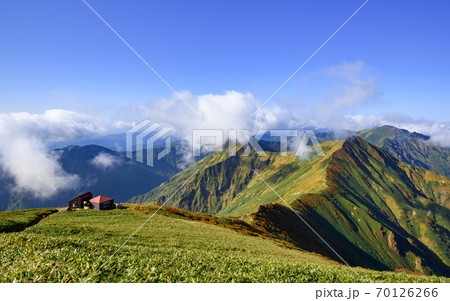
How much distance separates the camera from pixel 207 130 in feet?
221

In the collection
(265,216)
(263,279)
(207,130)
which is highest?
(207,130)

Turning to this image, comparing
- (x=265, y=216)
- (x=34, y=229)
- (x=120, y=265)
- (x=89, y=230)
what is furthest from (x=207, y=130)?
(x=265, y=216)

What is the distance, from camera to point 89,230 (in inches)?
1501

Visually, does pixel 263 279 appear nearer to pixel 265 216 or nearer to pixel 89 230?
pixel 89 230

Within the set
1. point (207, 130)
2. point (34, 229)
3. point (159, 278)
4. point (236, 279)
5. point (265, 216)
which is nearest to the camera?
point (159, 278)
